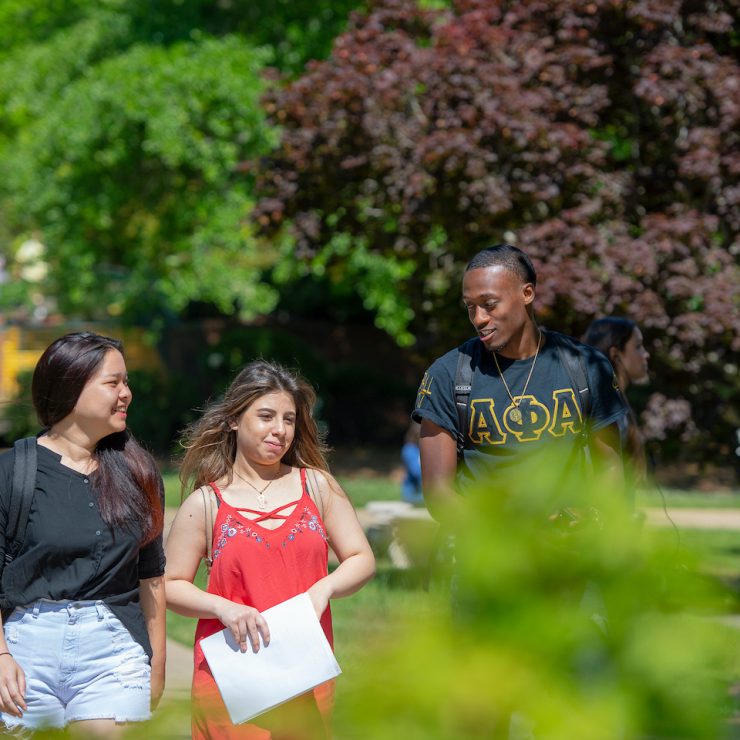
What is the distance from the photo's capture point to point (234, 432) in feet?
12.2

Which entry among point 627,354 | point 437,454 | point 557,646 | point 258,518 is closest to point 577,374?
point 437,454

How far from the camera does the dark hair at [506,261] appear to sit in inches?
139

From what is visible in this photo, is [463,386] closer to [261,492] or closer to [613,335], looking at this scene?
[261,492]

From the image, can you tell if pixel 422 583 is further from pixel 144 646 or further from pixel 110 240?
pixel 110 240

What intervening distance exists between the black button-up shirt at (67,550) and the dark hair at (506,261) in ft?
4.10

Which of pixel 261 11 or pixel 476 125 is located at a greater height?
pixel 261 11

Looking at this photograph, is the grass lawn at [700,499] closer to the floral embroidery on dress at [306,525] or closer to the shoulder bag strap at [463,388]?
the shoulder bag strap at [463,388]

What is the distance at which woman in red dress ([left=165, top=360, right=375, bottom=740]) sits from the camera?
3.34 metres

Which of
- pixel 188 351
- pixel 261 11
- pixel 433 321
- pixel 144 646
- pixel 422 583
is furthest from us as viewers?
pixel 188 351

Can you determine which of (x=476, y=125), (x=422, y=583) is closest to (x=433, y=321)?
(x=476, y=125)

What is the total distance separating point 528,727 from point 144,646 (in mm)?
2682

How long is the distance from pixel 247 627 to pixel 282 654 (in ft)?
0.38

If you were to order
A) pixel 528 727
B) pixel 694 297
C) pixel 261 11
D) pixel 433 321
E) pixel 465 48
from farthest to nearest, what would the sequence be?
pixel 261 11, pixel 433 321, pixel 465 48, pixel 694 297, pixel 528 727

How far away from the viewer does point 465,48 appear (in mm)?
10344
